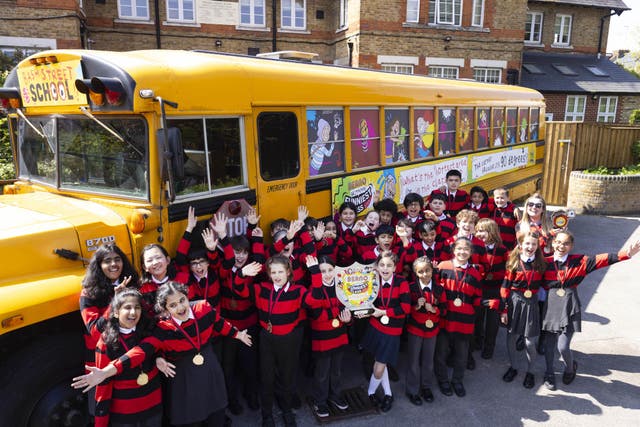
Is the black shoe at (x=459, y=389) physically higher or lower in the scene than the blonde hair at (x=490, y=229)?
lower

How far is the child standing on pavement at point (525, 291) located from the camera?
3.96 m

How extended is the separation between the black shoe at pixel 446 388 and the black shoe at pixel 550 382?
0.83 m

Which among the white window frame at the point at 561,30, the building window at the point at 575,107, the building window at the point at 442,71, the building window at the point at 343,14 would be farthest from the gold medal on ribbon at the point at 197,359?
the white window frame at the point at 561,30

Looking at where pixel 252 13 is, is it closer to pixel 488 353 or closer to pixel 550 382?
pixel 488 353

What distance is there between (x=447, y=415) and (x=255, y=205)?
2.25 m

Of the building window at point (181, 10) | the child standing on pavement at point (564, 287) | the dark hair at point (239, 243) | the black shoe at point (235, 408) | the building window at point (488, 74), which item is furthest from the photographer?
the building window at point (488, 74)

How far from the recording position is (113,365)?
261cm

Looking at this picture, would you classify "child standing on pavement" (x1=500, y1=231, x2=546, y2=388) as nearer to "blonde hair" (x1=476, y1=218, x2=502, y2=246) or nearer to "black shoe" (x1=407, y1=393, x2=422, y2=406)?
"blonde hair" (x1=476, y1=218, x2=502, y2=246)

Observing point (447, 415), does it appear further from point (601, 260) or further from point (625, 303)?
point (625, 303)

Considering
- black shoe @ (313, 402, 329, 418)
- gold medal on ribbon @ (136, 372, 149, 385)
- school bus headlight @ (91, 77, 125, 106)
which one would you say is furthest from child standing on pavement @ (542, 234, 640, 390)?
school bus headlight @ (91, 77, 125, 106)

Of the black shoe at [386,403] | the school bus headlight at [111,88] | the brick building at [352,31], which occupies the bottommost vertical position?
the black shoe at [386,403]

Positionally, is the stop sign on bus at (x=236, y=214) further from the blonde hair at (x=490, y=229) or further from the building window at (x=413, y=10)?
the building window at (x=413, y=10)

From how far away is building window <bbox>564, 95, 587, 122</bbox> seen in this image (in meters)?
18.4

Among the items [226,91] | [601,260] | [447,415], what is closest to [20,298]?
[226,91]
